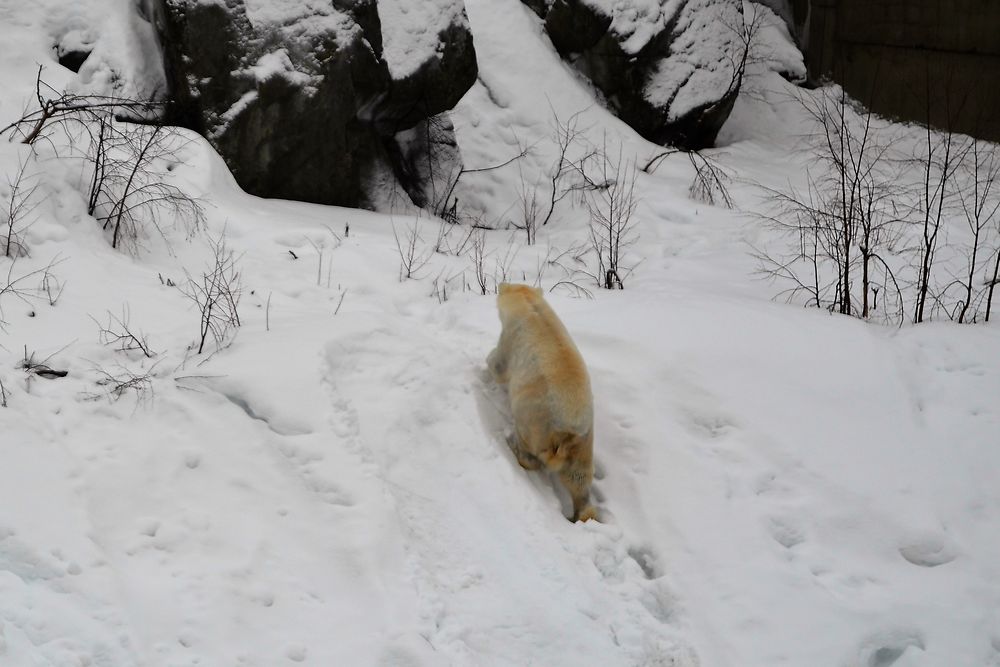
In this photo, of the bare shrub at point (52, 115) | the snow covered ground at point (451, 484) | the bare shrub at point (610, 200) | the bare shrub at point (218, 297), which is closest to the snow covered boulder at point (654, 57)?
the bare shrub at point (610, 200)

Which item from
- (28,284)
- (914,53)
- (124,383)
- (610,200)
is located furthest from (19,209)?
(914,53)

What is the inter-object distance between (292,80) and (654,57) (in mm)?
6026

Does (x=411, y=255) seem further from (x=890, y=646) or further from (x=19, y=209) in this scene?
(x=890, y=646)

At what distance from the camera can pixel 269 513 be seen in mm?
3826

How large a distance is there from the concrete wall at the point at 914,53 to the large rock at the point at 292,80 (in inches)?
333

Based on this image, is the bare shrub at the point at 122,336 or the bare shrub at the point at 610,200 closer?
the bare shrub at the point at 122,336

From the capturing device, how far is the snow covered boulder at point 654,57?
11922 millimetres

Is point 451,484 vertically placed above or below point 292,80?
below

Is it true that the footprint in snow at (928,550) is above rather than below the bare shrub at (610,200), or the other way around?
below

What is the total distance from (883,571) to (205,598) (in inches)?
132

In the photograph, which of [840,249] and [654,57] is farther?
[654,57]

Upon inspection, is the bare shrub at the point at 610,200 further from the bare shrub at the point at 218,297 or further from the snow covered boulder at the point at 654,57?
the bare shrub at the point at 218,297

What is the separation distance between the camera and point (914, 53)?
13516 millimetres

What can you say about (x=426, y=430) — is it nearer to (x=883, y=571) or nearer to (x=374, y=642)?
(x=374, y=642)
